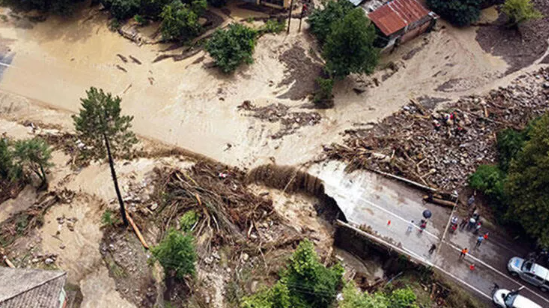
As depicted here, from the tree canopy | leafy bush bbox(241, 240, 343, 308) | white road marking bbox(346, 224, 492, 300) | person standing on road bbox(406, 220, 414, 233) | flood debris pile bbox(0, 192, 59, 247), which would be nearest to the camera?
the tree canopy

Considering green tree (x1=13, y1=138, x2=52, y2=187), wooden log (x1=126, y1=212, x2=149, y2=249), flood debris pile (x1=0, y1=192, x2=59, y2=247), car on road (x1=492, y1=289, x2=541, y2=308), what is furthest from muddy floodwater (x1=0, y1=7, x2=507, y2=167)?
car on road (x1=492, y1=289, x2=541, y2=308)

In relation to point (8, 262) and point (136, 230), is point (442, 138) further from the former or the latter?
point (8, 262)

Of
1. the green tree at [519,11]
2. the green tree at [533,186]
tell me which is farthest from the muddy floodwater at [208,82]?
the green tree at [533,186]

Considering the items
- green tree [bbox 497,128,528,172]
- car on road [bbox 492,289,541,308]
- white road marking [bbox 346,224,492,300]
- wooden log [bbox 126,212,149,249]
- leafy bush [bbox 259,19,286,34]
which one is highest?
leafy bush [bbox 259,19,286,34]

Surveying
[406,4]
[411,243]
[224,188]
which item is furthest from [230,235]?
[406,4]

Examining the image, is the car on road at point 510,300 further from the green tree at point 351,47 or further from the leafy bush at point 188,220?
the green tree at point 351,47

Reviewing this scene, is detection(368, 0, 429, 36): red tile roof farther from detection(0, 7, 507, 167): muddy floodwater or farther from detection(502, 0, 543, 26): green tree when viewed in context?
detection(502, 0, 543, 26): green tree

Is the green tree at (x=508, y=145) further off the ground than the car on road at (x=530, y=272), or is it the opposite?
the green tree at (x=508, y=145)

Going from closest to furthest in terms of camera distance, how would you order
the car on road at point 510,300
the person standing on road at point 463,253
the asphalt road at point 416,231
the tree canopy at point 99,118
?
the tree canopy at point 99,118, the car on road at point 510,300, the asphalt road at point 416,231, the person standing on road at point 463,253

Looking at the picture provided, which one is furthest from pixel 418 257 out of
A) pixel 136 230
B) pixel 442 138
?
pixel 136 230
